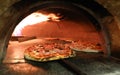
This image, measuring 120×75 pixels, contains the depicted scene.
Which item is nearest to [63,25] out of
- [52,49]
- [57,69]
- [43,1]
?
[52,49]

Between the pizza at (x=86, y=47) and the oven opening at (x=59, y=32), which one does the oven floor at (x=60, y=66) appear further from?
the pizza at (x=86, y=47)

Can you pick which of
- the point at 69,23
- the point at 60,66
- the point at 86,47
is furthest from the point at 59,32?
the point at 60,66

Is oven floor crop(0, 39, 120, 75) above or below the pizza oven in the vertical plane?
below

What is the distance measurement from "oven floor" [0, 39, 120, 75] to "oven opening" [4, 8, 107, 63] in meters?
0.10

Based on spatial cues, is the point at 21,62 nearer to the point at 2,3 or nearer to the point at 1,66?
the point at 1,66

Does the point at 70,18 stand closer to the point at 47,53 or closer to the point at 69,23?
the point at 69,23

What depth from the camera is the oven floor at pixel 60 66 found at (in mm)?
2753

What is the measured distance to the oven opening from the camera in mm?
3827

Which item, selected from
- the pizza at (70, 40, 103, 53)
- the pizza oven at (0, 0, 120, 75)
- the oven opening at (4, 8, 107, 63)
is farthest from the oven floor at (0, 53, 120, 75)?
the pizza at (70, 40, 103, 53)

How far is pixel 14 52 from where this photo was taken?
3.89 meters

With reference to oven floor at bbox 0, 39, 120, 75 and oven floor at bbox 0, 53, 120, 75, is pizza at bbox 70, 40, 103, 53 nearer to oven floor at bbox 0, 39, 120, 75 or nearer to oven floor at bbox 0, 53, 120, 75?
oven floor at bbox 0, 39, 120, 75

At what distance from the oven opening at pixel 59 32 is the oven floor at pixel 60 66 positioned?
10 centimetres

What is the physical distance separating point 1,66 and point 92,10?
68.8 inches

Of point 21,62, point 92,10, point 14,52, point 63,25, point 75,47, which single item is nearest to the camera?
point 21,62
